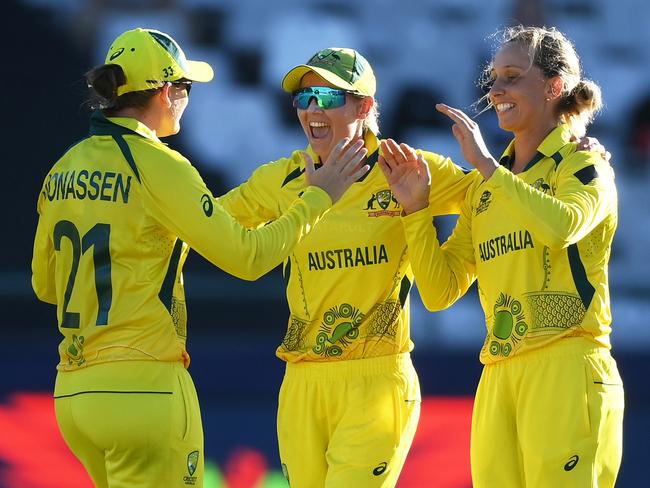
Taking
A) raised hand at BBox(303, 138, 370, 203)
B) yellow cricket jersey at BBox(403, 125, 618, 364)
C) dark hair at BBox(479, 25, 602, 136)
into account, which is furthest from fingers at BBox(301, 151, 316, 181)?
dark hair at BBox(479, 25, 602, 136)

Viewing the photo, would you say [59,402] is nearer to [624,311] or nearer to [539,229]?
[539,229]

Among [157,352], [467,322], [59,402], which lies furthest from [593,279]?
[467,322]

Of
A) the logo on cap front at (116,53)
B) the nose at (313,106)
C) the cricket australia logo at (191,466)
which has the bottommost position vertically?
the cricket australia logo at (191,466)

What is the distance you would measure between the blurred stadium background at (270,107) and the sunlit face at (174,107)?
3.00 metres

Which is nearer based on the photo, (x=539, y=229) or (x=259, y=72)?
(x=539, y=229)

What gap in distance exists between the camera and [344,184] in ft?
13.4

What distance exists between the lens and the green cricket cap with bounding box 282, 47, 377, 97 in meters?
4.48

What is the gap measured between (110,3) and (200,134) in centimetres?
85

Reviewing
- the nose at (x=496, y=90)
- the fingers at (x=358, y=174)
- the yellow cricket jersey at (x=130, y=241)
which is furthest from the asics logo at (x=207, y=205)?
the nose at (x=496, y=90)

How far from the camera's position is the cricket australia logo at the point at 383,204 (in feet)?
14.6

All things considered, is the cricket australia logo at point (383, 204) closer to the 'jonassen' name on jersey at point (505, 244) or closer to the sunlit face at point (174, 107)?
the 'jonassen' name on jersey at point (505, 244)

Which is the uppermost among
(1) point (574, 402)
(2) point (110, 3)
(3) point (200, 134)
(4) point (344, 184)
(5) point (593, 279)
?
(2) point (110, 3)

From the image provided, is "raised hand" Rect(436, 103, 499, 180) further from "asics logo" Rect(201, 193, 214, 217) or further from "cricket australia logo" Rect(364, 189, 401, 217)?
"asics logo" Rect(201, 193, 214, 217)

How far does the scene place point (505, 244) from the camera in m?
4.15
